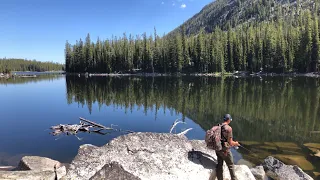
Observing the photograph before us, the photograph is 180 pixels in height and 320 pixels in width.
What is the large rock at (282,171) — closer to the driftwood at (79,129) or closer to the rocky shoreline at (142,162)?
the rocky shoreline at (142,162)

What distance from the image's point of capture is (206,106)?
41.2 metres

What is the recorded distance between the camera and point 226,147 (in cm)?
1020

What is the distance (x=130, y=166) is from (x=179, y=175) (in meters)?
1.85

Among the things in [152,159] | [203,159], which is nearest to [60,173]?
[152,159]

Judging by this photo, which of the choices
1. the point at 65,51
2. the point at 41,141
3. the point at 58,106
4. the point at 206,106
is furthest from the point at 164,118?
the point at 65,51

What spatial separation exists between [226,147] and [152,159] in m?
2.84

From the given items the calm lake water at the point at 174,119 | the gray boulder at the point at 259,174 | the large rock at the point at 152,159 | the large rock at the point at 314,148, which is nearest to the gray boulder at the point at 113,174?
the large rock at the point at 152,159

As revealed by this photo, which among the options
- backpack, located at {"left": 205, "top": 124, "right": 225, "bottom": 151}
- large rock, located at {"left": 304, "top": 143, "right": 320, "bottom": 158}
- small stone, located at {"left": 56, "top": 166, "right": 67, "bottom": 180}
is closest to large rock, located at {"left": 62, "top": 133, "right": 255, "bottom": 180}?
small stone, located at {"left": 56, "top": 166, "right": 67, "bottom": 180}

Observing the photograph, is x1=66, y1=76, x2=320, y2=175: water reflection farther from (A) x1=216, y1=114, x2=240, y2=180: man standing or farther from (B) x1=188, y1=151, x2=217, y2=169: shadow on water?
(A) x1=216, y1=114, x2=240, y2=180: man standing

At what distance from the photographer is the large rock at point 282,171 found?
13422 mm

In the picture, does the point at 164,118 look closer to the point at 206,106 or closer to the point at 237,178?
the point at 206,106

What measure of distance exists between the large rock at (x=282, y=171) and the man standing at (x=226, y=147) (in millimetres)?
4653

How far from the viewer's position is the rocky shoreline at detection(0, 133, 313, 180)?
31.4 ft

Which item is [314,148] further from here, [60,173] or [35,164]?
[35,164]
